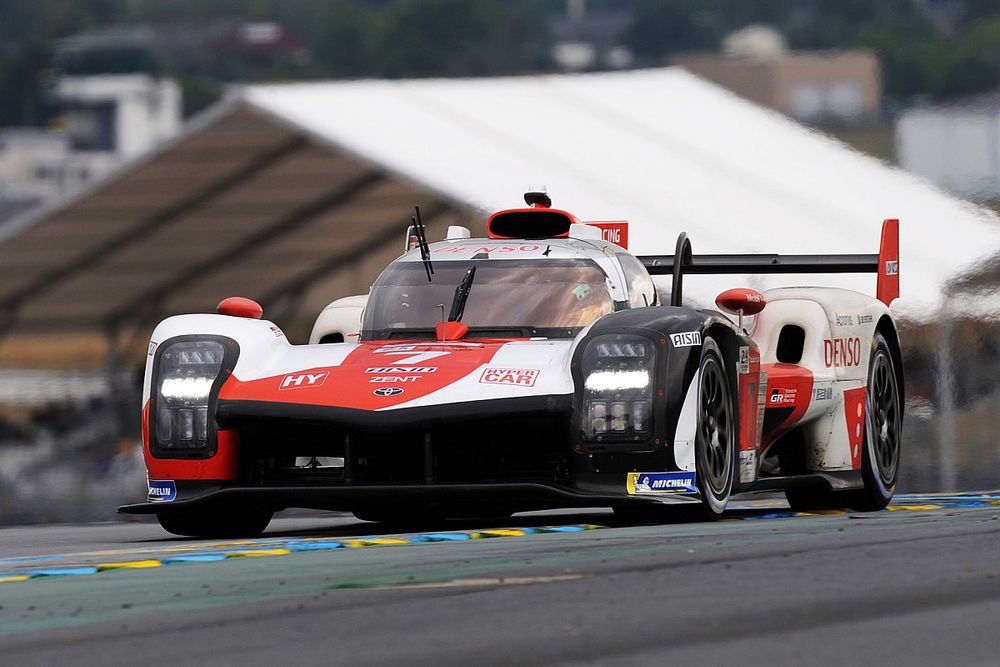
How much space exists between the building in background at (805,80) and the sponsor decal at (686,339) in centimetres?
943

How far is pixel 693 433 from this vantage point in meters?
8.13

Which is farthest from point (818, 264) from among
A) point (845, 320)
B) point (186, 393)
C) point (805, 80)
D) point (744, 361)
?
point (805, 80)

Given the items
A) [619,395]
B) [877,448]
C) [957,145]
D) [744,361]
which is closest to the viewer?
[619,395]

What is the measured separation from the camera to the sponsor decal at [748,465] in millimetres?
8867

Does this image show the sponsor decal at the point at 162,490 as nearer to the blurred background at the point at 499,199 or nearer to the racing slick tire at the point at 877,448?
the racing slick tire at the point at 877,448

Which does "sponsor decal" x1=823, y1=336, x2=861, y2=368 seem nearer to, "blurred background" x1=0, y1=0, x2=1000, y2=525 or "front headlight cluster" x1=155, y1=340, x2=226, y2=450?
"front headlight cluster" x1=155, y1=340, x2=226, y2=450

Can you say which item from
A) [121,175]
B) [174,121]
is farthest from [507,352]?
[174,121]

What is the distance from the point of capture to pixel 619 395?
8016 millimetres

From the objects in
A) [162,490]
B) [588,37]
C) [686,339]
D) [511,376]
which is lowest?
[162,490]

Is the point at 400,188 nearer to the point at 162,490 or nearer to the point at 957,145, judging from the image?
the point at 957,145

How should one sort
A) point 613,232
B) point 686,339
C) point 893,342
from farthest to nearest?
point 613,232 < point 893,342 < point 686,339

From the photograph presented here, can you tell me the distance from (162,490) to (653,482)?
6.25ft

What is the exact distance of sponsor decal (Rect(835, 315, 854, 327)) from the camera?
33.0ft

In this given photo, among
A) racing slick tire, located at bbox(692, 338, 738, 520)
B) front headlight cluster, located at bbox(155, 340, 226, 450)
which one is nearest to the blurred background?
front headlight cluster, located at bbox(155, 340, 226, 450)
